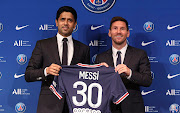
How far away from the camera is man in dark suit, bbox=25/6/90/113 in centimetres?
218

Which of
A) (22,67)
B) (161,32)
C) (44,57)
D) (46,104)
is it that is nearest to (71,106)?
(46,104)

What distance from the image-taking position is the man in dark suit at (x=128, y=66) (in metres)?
2.12

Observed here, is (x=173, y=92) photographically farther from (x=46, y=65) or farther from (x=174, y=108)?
(x=46, y=65)

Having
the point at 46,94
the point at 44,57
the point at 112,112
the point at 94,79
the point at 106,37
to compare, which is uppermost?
the point at 106,37

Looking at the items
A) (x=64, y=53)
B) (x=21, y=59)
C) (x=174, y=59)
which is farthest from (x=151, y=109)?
(x=21, y=59)

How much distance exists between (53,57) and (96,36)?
0.94m

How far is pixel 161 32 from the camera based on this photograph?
303cm

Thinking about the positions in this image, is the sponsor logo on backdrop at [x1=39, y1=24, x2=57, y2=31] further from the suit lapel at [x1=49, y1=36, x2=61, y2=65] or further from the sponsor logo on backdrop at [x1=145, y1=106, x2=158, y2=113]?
the sponsor logo on backdrop at [x1=145, y1=106, x2=158, y2=113]

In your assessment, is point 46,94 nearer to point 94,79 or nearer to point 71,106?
point 71,106

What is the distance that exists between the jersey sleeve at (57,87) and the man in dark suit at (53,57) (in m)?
0.08

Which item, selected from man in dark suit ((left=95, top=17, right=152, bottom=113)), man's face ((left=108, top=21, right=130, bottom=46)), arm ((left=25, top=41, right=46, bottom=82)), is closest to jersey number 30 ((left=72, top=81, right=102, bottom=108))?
man in dark suit ((left=95, top=17, right=152, bottom=113))

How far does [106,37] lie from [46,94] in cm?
122

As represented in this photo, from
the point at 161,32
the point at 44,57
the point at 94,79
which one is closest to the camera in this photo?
the point at 94,79

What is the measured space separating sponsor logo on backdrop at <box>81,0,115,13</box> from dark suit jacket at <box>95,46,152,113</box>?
0.87 meters
